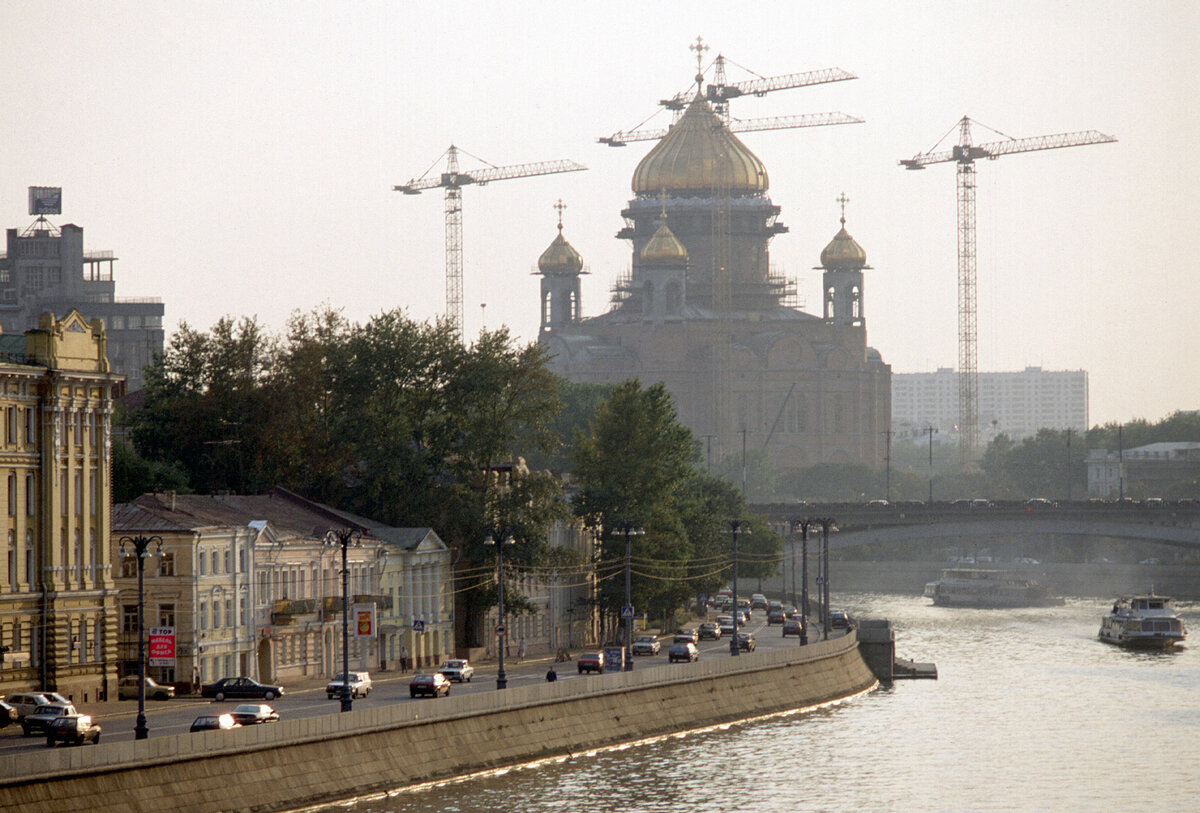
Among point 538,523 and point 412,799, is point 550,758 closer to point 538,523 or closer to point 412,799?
point 412,799

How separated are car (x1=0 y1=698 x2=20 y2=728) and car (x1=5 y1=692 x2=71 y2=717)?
9cm

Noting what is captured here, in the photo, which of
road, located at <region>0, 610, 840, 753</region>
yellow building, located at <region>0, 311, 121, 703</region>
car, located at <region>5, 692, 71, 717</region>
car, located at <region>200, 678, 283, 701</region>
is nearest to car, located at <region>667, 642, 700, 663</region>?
road, located at <region>0, 610, 840, 753</region>

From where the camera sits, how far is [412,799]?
5088 centimetres

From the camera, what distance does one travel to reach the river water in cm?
5281

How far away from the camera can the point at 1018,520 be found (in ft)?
431

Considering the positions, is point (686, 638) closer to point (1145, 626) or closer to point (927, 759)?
point (1145, 626)

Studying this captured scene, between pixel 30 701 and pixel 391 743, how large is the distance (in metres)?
9.18

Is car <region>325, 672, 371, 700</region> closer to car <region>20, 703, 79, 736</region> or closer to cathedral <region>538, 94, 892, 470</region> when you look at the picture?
car <region>20, 703, 79, 736</region>

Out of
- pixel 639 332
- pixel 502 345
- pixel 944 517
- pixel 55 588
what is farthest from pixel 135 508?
pixel 639 332

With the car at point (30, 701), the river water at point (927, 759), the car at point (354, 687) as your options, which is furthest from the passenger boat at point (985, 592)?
the car at point (30, 701)

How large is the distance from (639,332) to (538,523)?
371 ft

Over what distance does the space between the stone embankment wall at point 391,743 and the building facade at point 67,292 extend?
315 ft

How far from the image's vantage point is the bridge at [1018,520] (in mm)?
131000

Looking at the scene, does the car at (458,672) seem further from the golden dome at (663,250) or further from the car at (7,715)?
the golden dome at (663,250)
